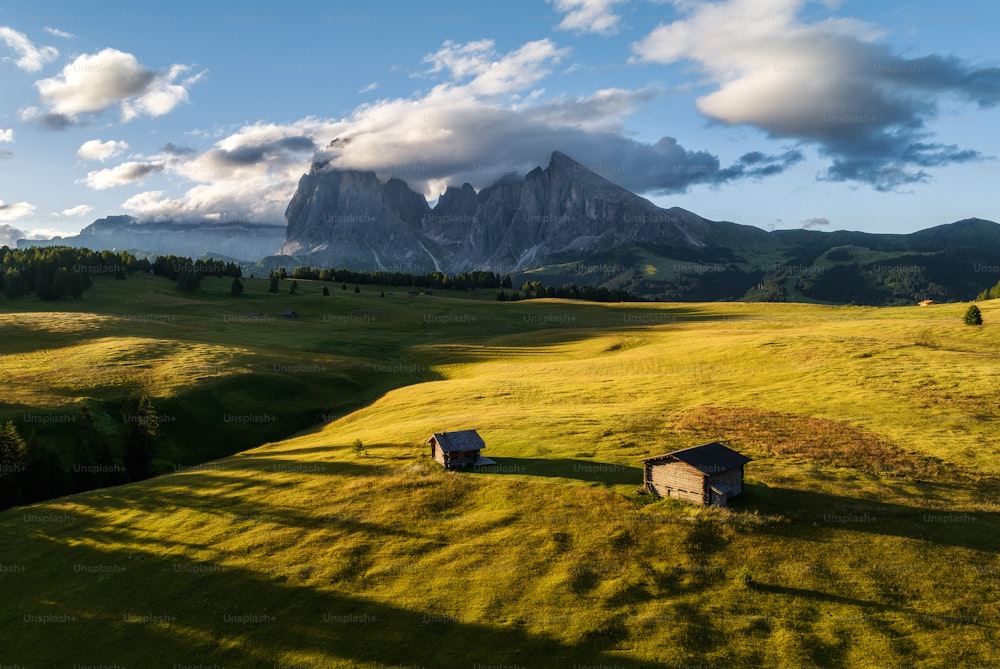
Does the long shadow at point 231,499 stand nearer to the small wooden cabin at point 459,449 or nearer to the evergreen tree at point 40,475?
the small wooden cabin at point 459,449

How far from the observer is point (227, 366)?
92625mm

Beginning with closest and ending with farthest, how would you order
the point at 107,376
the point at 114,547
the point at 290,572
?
the point at 290,572 → the point at 114,547 → the point at 107,376

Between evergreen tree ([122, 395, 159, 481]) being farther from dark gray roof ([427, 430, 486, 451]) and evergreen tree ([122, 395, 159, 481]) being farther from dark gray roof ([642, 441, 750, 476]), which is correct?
dark gray roof ([642, 441, 750, 476])

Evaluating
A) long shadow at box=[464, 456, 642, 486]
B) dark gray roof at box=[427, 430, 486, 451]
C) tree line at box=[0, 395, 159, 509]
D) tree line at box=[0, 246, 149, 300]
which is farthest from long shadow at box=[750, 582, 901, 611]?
tree line at box=[0, 246, 149, 300]

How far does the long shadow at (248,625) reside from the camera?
1131 inches

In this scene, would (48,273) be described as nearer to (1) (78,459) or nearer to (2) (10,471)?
(1) (78,459)

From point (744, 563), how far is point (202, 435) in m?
63.2

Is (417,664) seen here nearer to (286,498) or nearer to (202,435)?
(286,498)

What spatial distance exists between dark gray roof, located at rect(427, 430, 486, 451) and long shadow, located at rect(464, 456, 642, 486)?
1.95 meters

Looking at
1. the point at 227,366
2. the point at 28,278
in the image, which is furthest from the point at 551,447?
the point at 28,278

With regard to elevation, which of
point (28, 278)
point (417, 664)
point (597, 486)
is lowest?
point (417, 664)

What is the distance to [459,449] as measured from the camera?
48156 millimetres

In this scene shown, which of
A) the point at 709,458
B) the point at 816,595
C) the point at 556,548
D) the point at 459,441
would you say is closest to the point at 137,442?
the point at 459,441

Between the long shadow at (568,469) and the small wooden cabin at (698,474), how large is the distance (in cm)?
240
